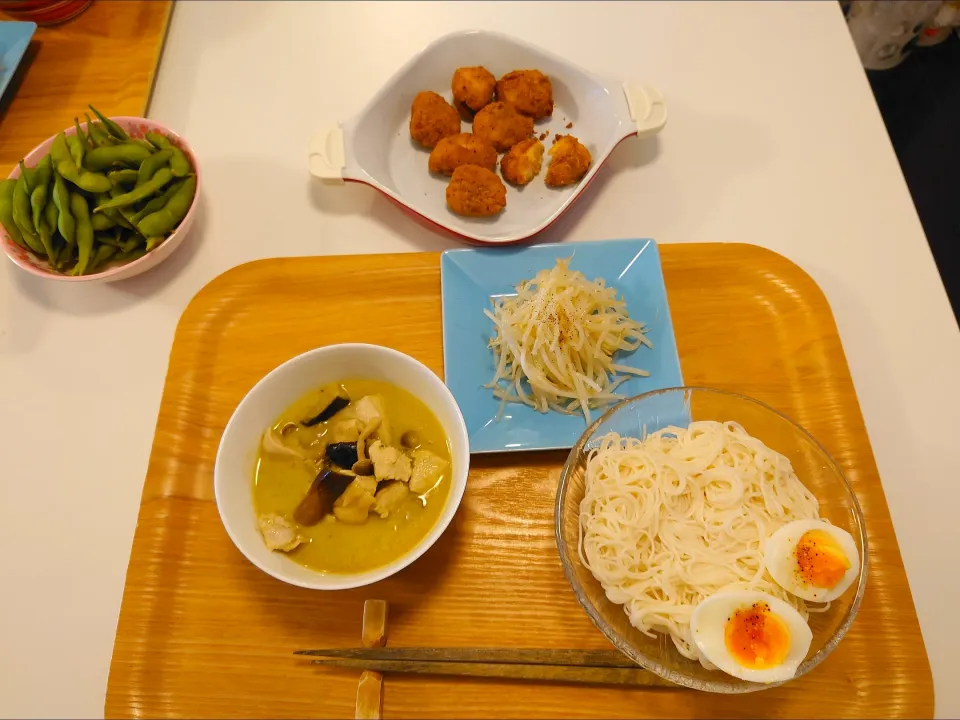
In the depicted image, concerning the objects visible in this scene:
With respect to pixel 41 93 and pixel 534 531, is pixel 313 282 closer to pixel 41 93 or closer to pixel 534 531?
pixel 534 531

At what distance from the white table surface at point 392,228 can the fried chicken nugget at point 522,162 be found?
0.64 ft

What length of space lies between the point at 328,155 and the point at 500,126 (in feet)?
1.88

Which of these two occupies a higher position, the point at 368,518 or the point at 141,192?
the point at 141,192

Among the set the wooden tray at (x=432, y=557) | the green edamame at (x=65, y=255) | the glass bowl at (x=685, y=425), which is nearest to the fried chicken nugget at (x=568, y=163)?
the wooden tray at (x=432, y=557)

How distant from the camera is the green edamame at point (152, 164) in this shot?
6.04ft

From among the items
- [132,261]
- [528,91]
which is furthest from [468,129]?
[132,261]

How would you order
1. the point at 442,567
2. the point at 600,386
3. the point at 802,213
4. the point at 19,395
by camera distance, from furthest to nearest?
1. the point at 802,213
2. the point at 19,395
3. the point at 600,386
4. the point at 442,567

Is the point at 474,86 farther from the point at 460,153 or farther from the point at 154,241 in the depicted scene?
the point at 154,241

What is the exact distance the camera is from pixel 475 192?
1.89 metres

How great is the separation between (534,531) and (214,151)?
1705 millimetres

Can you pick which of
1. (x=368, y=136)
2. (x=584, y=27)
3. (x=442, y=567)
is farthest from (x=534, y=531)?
(x=584, y=27)

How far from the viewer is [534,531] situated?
1.52 metres

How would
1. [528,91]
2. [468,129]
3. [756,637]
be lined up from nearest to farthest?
[756,637] < [528,91] < [468,129]

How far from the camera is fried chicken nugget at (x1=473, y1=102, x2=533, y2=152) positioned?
205 centimetres
